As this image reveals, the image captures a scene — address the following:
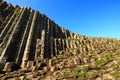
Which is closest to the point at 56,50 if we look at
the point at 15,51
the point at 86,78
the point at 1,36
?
the point at 15,51

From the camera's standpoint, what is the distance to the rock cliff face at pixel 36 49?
18.9 meters

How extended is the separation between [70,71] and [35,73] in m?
2.87

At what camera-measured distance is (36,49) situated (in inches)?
942

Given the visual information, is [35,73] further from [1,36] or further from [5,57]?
[1,36]

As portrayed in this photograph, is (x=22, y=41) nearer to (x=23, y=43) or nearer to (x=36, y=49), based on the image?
(x=23, y=43)

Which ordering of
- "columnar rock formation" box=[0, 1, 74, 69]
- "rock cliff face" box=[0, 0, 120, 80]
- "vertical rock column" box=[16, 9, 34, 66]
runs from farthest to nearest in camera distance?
"columnar rock formation" box=[0, 1, 74, 69] → "vertical rock column" box=[16, 9, 34, 66] → "rock cliff face" box=[0, 0, 120, 80]

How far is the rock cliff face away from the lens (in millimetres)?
18875

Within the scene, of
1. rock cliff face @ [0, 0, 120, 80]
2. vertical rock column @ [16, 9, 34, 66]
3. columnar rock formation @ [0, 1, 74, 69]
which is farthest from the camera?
columnar rock formation @ [0, 1, 74, 69]

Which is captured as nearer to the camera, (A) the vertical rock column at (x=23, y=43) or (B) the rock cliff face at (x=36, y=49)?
(B) the rock cliff face at (x=36, y=49)

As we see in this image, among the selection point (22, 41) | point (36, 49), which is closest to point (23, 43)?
point (22, 41)

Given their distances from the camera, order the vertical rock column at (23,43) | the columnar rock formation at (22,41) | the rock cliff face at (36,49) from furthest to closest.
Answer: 1. the columnar rock formation at (22,41)
2. the vertical rock column at (23,43)
3. the rock cliff face at (36,49)

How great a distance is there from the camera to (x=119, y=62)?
16469mm

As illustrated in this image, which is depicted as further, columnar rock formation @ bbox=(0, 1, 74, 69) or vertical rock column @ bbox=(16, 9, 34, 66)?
columnar rock formation @ bbox=(0, 1, 74, 69)

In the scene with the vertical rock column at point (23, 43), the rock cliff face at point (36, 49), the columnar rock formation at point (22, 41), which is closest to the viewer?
the rock cliff face at point (36, 49)
